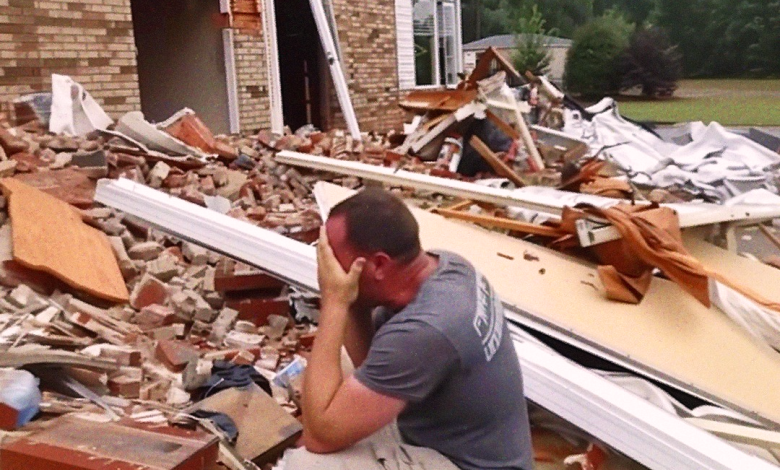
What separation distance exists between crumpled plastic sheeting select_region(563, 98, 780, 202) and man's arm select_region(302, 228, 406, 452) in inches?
297

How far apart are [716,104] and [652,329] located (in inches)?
1417

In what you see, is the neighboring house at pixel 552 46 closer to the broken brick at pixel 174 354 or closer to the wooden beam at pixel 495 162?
the wooden beam at pixel 495 162

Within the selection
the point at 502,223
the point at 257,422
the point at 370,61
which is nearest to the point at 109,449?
the point at 257,422

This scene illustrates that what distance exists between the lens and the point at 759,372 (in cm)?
380

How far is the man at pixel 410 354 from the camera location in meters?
2.08

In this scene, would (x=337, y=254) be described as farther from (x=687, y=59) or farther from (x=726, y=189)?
(x=687, y=59)

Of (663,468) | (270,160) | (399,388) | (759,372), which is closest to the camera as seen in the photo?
(399,388)

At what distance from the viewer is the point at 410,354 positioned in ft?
6.73

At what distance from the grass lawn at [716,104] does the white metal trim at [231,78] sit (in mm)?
20791

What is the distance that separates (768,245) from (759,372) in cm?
307

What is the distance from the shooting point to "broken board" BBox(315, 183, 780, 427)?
3.67 meters

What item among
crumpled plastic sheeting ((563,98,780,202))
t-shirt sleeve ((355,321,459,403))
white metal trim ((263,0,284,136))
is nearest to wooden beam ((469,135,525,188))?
crumpled plastic sheeting ((563,98,780,202))

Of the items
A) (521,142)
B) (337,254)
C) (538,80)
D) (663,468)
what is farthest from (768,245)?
(538,80)

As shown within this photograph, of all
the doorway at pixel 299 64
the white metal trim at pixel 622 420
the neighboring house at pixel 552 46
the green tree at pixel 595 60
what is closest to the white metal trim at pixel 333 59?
the doorway at pixel 299 64
